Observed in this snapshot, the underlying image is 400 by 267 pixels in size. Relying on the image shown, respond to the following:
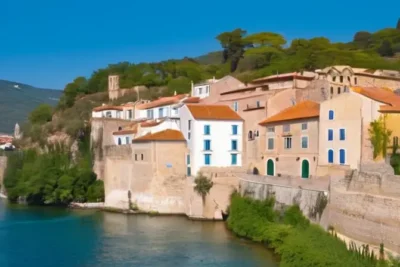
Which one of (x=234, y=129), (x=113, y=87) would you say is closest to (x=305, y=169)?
(x=234, y=129)

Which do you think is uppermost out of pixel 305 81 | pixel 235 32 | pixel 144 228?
pixel 235 32

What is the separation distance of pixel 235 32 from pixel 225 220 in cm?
4562

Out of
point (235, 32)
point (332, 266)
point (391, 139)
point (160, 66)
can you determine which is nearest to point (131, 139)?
point (391, 139)

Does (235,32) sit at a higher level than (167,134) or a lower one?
higher

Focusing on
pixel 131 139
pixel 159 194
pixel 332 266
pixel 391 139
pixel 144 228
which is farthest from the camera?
pixel 131 139

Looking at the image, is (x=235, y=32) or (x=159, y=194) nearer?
(x=159, y=194)

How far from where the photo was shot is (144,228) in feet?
107

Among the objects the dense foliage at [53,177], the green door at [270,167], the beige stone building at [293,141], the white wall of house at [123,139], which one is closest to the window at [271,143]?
the beige stone building at [293,141]

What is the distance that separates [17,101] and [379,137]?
126 metres

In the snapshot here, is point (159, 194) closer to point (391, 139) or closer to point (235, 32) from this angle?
point (391, 139)

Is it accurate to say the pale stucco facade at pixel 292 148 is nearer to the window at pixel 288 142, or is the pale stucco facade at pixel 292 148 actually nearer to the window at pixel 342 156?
the window at pixel 288 142

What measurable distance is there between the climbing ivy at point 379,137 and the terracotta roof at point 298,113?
3564 millimetres

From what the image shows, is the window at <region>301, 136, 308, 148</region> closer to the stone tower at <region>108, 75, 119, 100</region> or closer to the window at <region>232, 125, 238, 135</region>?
the window at <region>232, 125, 238, 135</region>

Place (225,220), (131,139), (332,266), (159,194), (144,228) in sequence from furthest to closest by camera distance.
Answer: (131,139)
(159,194)
(225,220)
(144,228)
(332,266)
